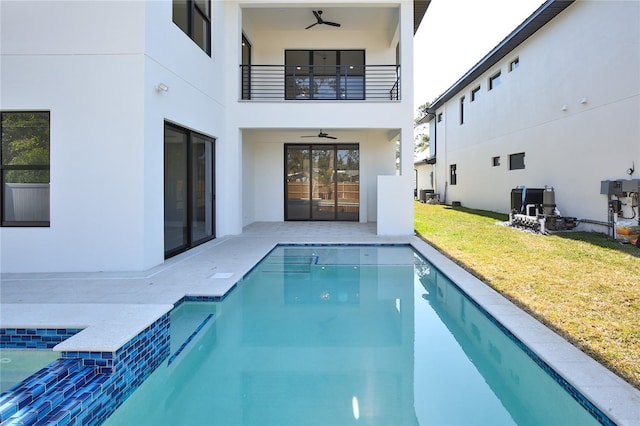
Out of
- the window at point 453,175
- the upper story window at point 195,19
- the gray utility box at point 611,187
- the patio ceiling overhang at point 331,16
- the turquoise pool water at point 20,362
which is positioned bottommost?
the turquoise pool water at point 20,362

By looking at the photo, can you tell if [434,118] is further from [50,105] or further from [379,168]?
[50,105]

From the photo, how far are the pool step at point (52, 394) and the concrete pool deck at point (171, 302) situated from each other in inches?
6.3

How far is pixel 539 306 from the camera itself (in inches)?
168

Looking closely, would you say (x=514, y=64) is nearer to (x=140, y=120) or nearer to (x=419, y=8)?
(x=419, y=8)

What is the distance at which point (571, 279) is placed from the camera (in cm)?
546

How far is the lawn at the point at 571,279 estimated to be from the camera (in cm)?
338

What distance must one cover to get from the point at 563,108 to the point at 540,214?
123 inches

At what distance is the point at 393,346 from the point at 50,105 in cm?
603

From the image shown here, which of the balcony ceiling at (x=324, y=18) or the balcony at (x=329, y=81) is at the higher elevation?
the balcony ceiling at (x=324, y=18)

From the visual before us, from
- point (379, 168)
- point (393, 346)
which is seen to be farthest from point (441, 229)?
point (393, 346)

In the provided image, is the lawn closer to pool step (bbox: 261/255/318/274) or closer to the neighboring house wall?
pool step (bbox: 261/255/318/274)

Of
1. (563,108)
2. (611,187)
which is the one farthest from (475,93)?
(611,187)

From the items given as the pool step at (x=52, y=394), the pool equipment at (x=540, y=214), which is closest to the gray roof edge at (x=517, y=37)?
the pool equipment at (x=540, y=214)

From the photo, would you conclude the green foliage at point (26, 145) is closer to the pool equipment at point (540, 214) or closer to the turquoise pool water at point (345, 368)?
the turquoise pool water at point (345, 368)
